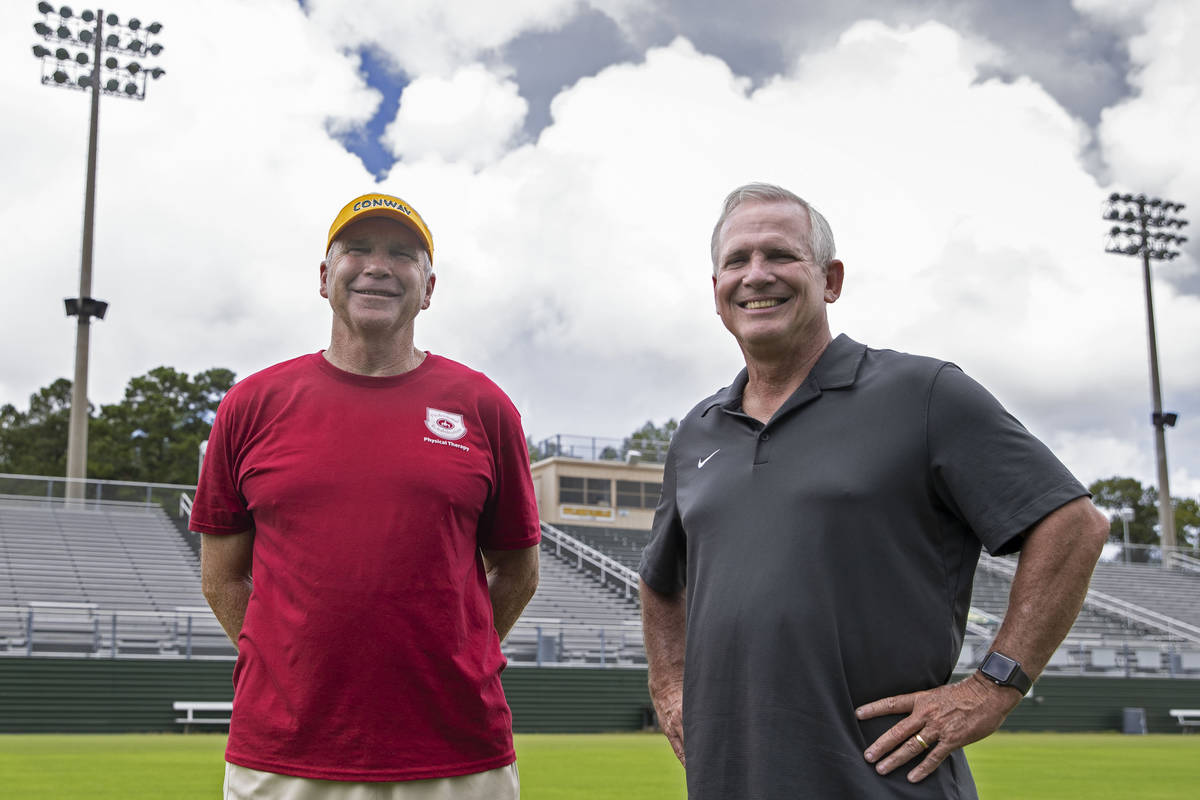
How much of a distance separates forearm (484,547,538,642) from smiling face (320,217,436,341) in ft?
2.53

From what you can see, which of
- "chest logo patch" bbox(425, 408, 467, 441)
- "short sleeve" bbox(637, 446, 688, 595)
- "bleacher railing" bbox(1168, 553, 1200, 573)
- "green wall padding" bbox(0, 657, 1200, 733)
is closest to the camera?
"short sleeve" bbox(637, 446, 688, 595)

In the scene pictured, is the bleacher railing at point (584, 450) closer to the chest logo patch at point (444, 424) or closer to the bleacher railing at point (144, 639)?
the bleacher railing at point (144, 639)

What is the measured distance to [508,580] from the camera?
377 centimetres

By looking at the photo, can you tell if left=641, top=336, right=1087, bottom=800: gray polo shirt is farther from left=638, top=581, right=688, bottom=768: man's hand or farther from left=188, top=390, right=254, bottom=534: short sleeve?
left=188, top=390, right=254, bottom=534: short sleeve

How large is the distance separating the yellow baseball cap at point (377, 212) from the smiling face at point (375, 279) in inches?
0.8

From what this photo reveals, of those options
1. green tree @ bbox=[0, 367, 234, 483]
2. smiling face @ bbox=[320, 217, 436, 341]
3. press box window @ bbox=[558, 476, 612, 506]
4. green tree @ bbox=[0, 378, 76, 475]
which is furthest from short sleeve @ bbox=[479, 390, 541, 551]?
A: green tree @ bbox=[0, 378, 76, 475]

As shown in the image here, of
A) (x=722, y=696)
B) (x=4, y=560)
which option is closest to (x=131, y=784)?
(x=722, y=696)

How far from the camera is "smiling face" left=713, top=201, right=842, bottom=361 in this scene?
296 cm

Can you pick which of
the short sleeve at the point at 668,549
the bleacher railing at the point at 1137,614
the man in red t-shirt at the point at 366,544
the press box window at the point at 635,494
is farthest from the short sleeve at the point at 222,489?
the press box window at the point at 635,494

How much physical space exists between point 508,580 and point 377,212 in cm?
120

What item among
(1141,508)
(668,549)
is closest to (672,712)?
(668,549)

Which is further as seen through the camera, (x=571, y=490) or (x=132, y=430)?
(x=132, y=430)

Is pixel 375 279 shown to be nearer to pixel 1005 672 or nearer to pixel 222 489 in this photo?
pixel 222 489

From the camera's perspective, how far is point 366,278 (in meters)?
3.49
